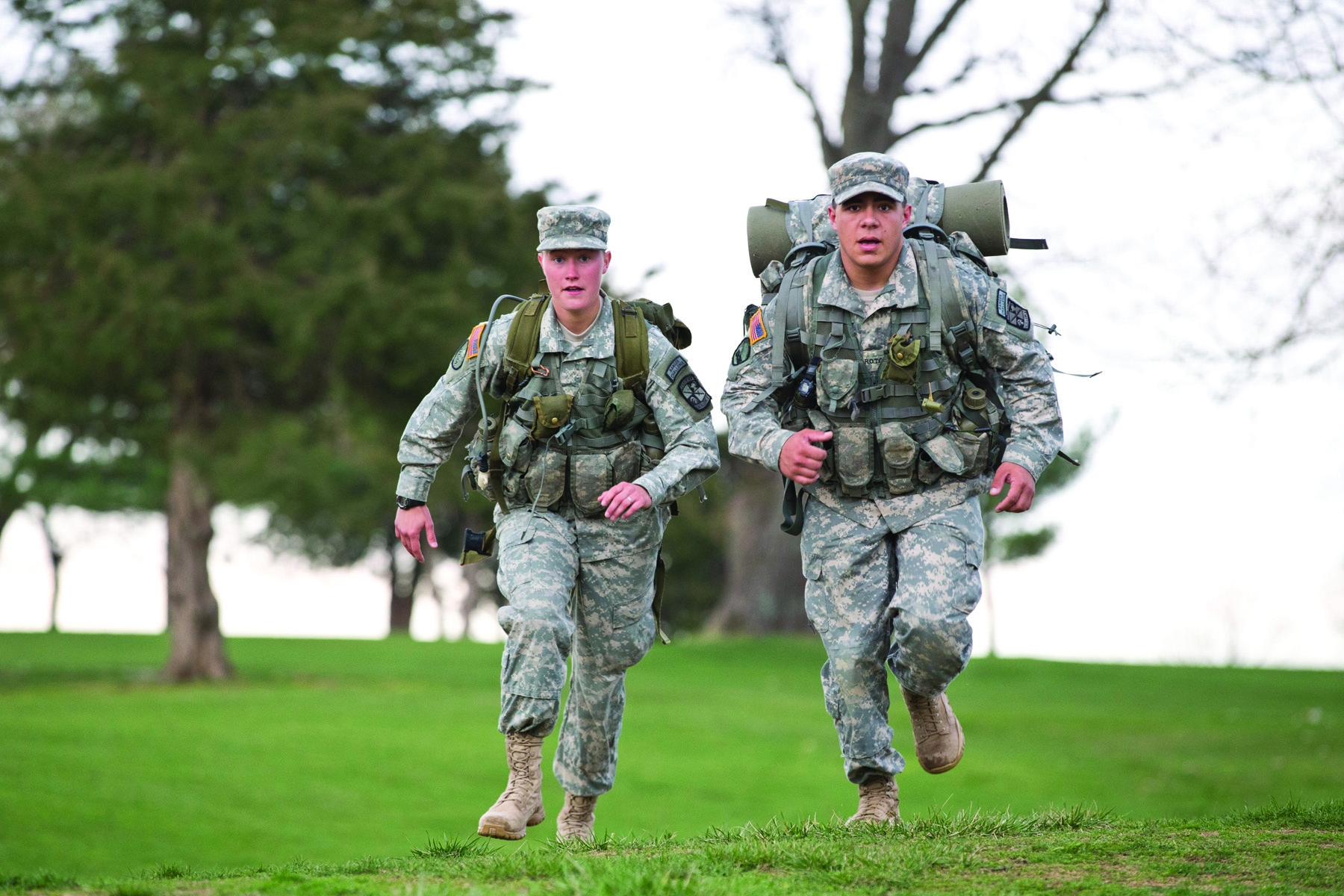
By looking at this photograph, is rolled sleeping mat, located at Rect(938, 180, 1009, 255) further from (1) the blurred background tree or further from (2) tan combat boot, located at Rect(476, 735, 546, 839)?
(1) the blurred background tree

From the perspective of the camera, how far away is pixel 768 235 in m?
6.50

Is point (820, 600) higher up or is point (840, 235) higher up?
point (840, 235)

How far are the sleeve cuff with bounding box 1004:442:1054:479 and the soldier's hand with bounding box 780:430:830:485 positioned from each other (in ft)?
2.48

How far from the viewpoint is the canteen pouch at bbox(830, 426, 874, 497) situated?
5.88 metres

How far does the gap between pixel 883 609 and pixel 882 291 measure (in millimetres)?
1292

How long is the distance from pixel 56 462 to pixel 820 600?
21.5 metres

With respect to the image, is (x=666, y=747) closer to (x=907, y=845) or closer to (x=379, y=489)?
(x=907, y=845)

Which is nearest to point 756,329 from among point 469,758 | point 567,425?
point 567,425

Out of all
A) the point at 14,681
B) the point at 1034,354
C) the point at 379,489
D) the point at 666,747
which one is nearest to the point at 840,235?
the point at 1034,354

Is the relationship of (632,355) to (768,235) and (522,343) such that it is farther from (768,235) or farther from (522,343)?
(768,235)

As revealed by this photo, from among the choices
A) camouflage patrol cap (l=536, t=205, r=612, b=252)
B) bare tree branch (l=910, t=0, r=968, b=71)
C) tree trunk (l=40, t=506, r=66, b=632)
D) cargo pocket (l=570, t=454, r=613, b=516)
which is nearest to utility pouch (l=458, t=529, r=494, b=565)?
cargo pocket (l=570, t=454, r=613, b=516)

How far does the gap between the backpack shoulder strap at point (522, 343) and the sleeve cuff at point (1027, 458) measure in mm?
2018

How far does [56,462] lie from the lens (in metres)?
24.6

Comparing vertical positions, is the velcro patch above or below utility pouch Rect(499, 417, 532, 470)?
above
